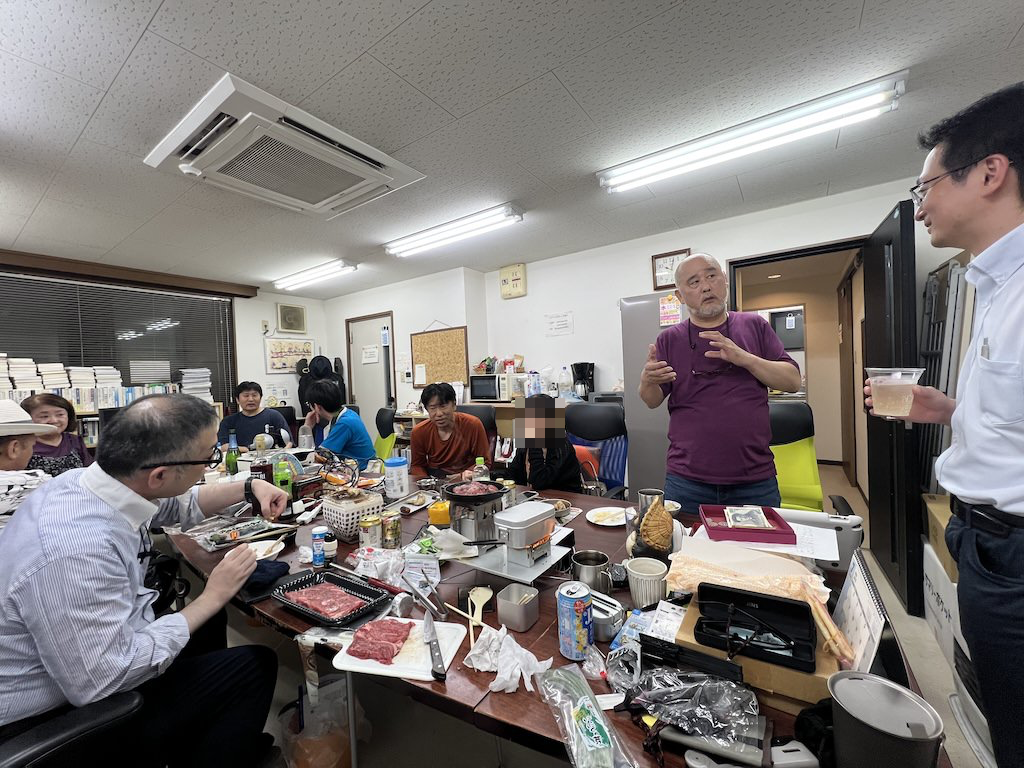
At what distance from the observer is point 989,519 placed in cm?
90

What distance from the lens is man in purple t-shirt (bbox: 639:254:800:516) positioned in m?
1.74

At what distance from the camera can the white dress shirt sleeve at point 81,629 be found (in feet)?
3.06

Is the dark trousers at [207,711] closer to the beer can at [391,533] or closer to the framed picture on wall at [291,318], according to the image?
the beer can at [391,533]

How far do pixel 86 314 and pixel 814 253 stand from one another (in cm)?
752

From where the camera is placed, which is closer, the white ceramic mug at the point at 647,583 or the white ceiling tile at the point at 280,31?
the white ceramic mug at the point at 647,583

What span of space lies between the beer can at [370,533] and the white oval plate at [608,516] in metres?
0.88

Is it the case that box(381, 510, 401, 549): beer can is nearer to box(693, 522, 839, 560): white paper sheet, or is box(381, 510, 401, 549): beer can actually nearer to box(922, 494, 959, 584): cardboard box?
box(693, 522, 839, 560): white paper sheet

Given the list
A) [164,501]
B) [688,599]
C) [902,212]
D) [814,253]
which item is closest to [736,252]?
[814,253]

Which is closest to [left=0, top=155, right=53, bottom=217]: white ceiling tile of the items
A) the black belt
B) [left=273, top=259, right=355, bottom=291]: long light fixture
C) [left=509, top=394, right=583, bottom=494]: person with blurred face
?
[left=273, top=259, right=355, bottom=291]: long light fixture

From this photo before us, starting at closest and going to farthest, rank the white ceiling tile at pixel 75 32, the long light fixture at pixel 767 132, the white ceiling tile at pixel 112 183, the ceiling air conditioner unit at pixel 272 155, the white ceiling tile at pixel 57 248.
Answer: the white ceiling tile at pixel 75 32, the ceiling air conditioner unit at pixel 272 155, the long light fixture at pixel 767 132, the white ceiling tile at pixel 112 183, the white ceiling tile at pixel 57 248

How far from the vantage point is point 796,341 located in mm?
5918

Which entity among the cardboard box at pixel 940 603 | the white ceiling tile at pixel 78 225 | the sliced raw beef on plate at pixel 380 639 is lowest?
the cardboard box at pixel 940 603

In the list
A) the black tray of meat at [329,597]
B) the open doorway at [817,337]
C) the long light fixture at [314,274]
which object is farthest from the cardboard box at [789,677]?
the open doorway at [817,337]

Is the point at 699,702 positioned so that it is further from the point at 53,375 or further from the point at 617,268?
the point at 53,375
